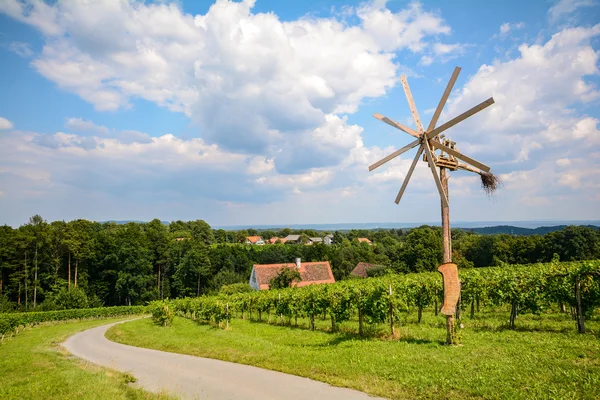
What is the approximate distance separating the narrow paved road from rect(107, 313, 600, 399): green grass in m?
0.44

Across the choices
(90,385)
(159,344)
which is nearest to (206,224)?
(159,344)

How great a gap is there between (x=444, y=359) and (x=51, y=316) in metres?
47.3

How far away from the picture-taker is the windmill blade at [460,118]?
9.80 m

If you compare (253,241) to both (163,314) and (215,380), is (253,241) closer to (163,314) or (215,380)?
(163,314)

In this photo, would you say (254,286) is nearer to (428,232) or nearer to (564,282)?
(428,232)

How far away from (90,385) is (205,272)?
53.0 meters

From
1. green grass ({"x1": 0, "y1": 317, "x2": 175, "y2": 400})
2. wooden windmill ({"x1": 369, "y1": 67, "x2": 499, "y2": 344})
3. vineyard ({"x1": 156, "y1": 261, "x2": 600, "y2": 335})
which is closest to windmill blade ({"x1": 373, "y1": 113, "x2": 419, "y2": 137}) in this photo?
wooden windmill ({"x1": 369, "y1": 67, "x2": 499, "y2": 344})

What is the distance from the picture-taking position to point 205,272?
6088 centimetres

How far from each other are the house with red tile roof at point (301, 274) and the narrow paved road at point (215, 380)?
3307 centimetres

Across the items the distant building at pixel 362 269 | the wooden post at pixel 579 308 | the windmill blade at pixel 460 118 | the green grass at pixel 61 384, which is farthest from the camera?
the distant building at pixel 362 269

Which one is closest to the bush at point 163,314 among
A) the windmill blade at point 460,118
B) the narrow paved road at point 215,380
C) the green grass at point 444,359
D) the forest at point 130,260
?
the narrow paved road at point 215,380

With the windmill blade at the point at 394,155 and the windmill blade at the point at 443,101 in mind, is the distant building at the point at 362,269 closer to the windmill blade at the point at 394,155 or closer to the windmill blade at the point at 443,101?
the windmill blade at the point at 394,155

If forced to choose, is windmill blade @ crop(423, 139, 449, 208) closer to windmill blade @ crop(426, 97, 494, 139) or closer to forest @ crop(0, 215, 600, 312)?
windmill blade @ crop(426, 97, 494, 139)

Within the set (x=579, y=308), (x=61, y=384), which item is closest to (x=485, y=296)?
(x=579, y=308)
